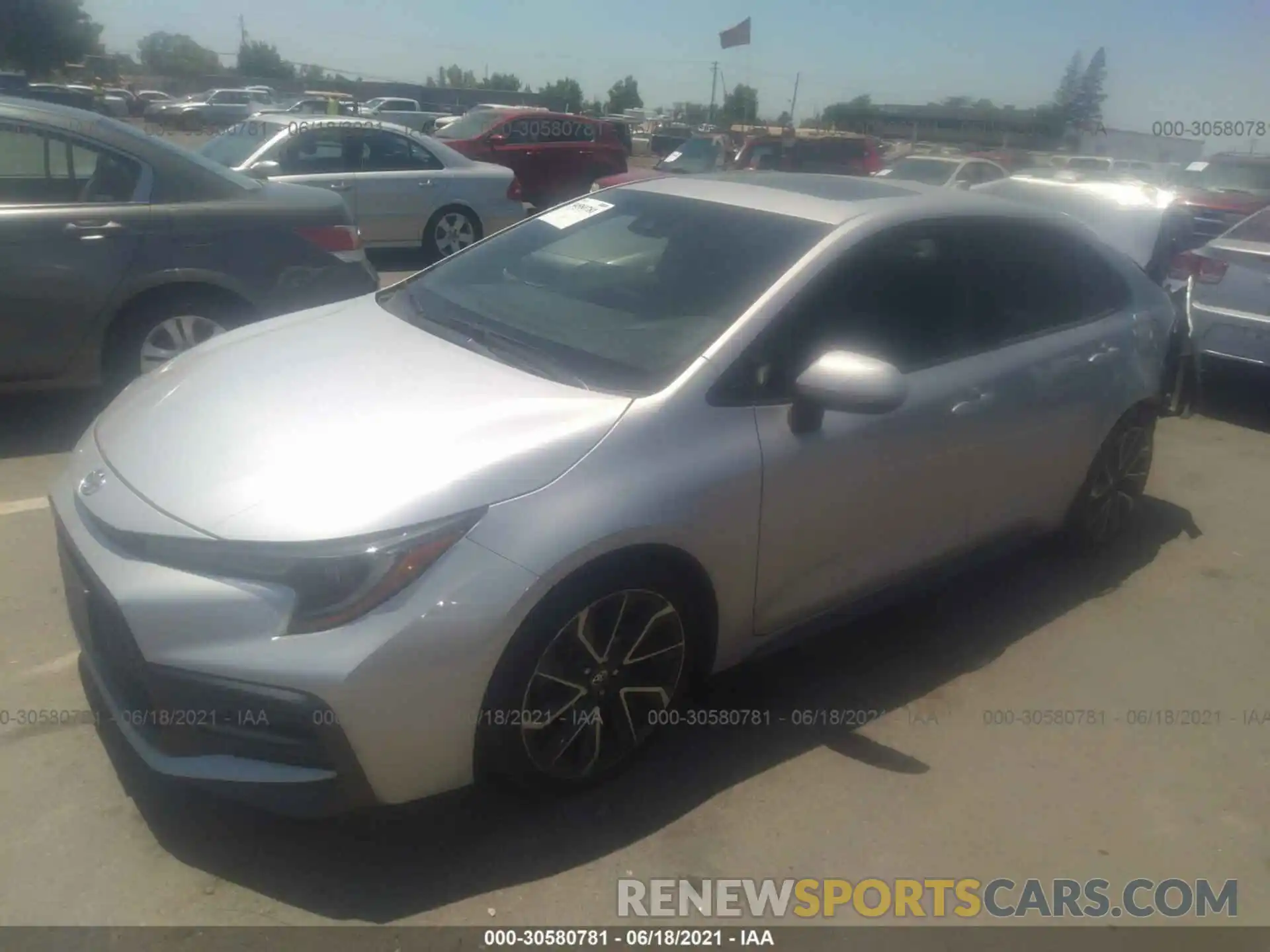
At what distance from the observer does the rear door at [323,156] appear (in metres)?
9.67

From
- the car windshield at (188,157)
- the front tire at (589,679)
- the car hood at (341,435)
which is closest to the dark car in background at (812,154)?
the car windshield at (188,157)

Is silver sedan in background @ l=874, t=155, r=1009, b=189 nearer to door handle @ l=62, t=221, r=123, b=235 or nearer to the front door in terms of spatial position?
door handle @ l=62, t=221, r=123, b=235

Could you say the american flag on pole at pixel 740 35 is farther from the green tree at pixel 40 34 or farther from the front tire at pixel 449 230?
the green tree at pixel 40 34

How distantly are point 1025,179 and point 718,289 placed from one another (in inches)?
275

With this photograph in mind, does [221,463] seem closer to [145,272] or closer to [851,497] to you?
[851,497]

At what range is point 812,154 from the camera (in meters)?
17.2

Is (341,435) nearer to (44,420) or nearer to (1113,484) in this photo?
(1113,484)

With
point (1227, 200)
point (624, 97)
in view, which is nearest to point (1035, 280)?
point (1227, 200)

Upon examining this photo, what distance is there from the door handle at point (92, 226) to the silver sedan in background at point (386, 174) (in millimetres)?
4406

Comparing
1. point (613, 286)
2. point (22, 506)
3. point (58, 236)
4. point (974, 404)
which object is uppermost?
point (613, 286)

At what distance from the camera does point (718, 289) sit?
3.24 meters

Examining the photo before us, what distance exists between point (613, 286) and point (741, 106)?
48.1m

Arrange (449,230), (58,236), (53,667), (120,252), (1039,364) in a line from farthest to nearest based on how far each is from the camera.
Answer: (449,230) < (120,252) < (58,236) < (1039,364) < (53,667)

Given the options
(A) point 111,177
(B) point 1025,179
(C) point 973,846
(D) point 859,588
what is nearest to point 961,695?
(D) point 859,588
